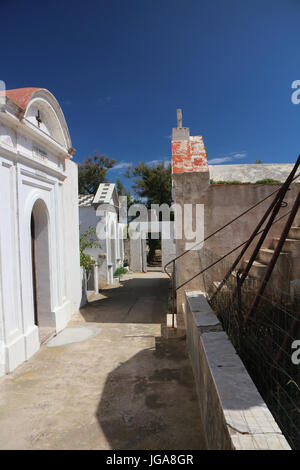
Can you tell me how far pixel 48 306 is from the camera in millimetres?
6527

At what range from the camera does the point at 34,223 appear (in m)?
6.52

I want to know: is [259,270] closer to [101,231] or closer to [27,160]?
[27,160]

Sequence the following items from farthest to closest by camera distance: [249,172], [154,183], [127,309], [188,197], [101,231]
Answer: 1. [154,183]
2. [101,231]
3. [249,172]
4. [127,309]
5. [188,197]

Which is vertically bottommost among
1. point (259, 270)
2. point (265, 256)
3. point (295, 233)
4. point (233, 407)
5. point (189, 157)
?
point (233, 407)

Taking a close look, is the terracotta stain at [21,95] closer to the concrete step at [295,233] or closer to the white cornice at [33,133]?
the white cornice at [33,133]

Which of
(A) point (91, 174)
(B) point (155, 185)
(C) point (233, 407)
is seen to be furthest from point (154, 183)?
(C) point (233, 407)

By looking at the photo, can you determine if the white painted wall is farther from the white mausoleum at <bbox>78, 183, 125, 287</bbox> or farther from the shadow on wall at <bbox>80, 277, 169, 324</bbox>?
the shadow on wall at <bbox>80, 277, 169, 324</bbox>

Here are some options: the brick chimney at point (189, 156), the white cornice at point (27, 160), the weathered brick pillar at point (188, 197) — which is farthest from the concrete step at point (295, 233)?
the white cornice at point (27, 160)

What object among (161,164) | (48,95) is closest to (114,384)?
(48,95)

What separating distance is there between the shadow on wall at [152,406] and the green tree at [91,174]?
27505 mm

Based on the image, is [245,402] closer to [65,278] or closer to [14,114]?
[14,114]

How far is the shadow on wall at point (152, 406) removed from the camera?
2943 mm

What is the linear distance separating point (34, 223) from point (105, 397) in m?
4.09

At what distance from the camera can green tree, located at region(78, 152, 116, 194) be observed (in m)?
31.0
